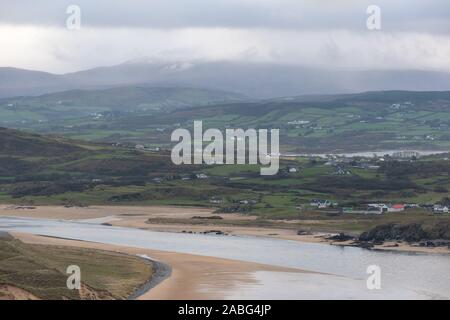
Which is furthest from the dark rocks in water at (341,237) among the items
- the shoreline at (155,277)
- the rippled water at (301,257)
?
the shoreline at (155,277)

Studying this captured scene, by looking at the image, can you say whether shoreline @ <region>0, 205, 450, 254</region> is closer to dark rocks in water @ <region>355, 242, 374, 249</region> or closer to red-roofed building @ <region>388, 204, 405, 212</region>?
dark rocks in water @ <region>355, 242, 374, 249</region>

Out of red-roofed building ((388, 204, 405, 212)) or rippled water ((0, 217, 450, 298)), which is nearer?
rippled water ((0, 217, 450, 298))

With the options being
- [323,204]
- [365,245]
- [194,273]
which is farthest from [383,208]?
[194,273]

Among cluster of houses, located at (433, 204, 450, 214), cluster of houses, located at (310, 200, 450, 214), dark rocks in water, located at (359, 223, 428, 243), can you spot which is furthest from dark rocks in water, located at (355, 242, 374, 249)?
cluster of houses, located at (310, 200, 450, 214)

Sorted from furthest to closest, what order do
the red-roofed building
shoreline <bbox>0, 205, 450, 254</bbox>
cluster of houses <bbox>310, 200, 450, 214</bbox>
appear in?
the red-roofed building
cluster of houses <bbox>310, 200, 450, 214</bbox>
shoreline <bbox>0, 205, 450, 254</bbox>

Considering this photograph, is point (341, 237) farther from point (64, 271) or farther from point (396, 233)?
point (64, 271)
